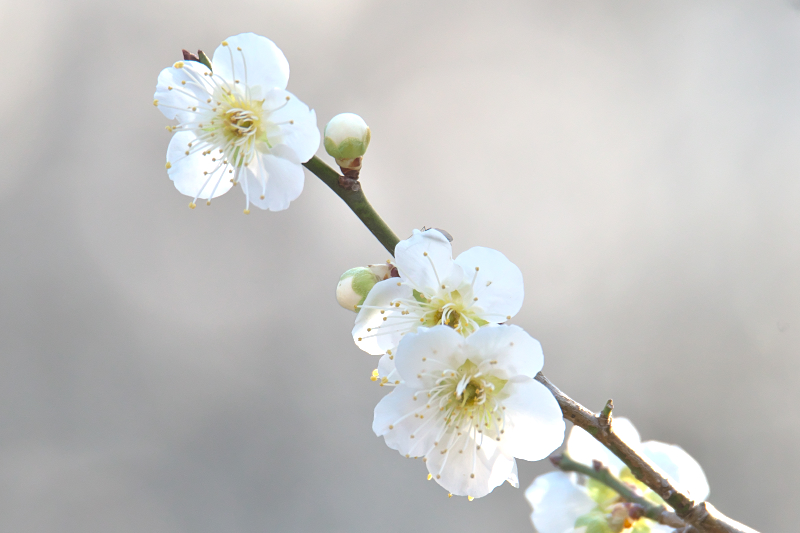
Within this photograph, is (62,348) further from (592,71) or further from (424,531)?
(592,71)

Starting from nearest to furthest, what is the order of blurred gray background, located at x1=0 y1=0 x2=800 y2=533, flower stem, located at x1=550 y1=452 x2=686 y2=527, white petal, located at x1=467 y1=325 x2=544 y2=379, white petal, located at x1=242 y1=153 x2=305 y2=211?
white petal, located at x1=467 y1=325 x2=544 y2=379, white petal, located at x1=242 y1=153 x2=305 y2=211, flower stem, located at x1=550 y1=452 x2=686 y2=527, blurred gray background, located at x1=0 y1=0 x2=800 y2=533

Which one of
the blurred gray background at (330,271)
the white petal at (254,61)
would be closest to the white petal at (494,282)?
the white petal at (254,61)

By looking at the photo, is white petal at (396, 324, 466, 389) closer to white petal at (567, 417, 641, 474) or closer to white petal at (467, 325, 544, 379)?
white petal at (467, 325, 544, 379)

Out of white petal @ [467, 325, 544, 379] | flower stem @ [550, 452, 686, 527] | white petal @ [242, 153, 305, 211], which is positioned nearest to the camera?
white petal @ [467, 325, 544, 379]

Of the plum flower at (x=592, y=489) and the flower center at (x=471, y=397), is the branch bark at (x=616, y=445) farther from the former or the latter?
the plum flower at (x=592, y=489)

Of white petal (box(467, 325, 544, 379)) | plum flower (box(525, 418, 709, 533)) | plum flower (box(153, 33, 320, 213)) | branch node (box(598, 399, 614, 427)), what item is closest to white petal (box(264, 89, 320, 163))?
plum flower (box(153, 33, 320, 213))
